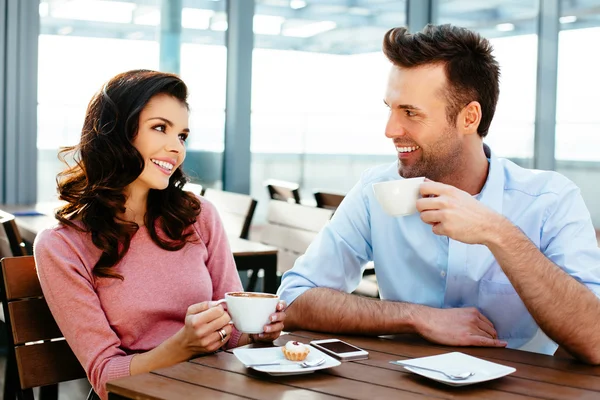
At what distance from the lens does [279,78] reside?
5.50 meters

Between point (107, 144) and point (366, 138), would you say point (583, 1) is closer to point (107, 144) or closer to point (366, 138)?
point (366, 138)

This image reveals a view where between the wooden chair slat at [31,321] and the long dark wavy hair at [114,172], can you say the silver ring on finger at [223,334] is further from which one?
the wooden chair slat at [31,321]

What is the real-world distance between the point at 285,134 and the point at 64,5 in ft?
5.73

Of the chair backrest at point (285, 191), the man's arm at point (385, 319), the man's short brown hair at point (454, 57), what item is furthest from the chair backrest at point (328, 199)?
the man's arm at point (385, 319)

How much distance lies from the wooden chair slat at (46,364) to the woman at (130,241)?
4.6 inches

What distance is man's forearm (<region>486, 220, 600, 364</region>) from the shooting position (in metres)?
1.61

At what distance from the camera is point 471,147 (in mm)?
2018

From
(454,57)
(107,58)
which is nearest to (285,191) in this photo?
(107,58)

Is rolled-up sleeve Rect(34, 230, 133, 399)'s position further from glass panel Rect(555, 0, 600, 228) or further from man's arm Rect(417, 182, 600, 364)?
glass panel Rect(555, 0, 600, 228)

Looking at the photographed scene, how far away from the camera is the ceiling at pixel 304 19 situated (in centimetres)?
488

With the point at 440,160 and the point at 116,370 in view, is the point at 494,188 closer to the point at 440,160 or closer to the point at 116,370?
the point at 440,160

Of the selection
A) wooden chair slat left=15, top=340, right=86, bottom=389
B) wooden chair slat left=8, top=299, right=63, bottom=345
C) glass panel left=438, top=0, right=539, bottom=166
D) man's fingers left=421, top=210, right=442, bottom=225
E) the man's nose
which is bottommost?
wooden chair slat left=15, top=340, right=86, bottom=389

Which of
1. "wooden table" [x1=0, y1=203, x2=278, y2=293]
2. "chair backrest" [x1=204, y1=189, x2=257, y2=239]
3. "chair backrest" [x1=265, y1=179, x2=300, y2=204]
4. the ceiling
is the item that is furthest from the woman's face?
the ceiling

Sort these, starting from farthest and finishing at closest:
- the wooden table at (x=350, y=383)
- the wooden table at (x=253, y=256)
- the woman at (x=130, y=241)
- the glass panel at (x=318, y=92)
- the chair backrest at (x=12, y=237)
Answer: the glass panel at (x=318, y=92)
the wooden table at (x=253, y=256)
the chair backrest at (x=12, y=237)
the woman at (x=130, y=241)
the wooden table at (x=350, y=383)
